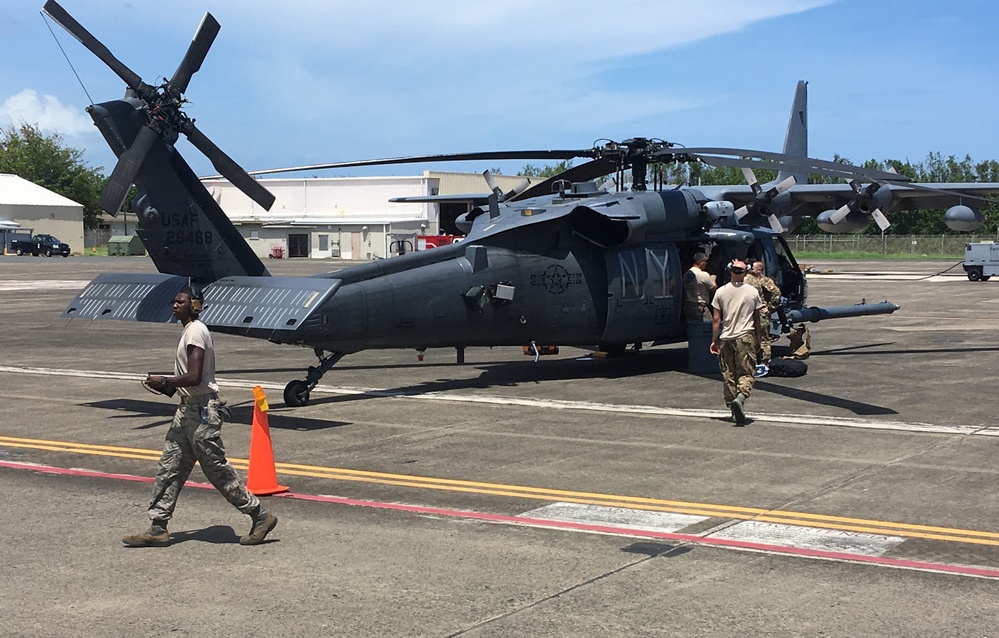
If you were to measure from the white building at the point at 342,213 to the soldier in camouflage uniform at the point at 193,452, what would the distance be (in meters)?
79.7

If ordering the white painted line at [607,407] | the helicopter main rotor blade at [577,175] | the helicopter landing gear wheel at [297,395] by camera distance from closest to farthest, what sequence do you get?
the white painted line at [607,407] < the helicopter landing gear wheel at [297,395] < the helicopter main rotor blade at [577,175]

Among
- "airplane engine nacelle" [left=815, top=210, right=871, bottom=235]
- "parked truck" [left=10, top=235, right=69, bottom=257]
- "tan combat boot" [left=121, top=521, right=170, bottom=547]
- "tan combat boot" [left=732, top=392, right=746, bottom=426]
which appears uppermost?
"parked truck" [left=10, top=235, right=69, bottom=257]

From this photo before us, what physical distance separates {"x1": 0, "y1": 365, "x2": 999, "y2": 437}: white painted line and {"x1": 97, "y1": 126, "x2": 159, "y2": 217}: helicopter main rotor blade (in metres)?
4.36

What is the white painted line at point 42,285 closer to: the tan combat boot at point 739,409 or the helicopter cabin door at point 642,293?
the helicopter cabin door at point 642,293

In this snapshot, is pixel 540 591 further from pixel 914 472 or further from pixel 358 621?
pixel 914 472

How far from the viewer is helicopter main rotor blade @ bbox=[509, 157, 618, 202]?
18.0m

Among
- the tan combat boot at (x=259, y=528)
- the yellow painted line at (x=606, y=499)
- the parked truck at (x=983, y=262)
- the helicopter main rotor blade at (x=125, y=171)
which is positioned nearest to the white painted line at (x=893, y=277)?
the parked truck at (x=983, y=262)

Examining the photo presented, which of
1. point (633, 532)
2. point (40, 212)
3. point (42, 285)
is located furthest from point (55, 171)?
point (633, 532)

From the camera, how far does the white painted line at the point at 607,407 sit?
1306 cm

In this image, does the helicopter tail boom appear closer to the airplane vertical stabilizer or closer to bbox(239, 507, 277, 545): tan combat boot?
bbox(239, 507, 277, 545): tan combat boot

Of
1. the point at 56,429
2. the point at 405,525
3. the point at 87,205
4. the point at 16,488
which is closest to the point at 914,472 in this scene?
the point at 405,525

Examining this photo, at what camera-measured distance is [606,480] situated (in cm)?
1027

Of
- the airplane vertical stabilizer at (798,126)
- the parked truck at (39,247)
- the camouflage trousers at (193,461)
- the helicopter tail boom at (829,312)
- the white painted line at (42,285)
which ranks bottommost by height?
the camouflage trousers at (193,461)

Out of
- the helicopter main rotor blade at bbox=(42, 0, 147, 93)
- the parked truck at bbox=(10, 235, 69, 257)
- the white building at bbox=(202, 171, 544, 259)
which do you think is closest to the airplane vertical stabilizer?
the helicopter main rotor blade at bbox=(42, 0, 147, 93)
